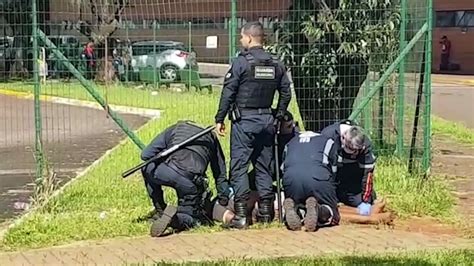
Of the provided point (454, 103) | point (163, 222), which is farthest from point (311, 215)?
point (454, 103)

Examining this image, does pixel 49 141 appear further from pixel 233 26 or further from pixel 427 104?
pixel 427 104

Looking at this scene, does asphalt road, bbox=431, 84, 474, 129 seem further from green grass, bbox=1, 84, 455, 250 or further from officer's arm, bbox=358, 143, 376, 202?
officer's arm, bbox=358, 143, 376, 202

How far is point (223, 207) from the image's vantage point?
28.1ft

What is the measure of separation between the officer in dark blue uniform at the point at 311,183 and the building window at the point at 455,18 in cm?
3806

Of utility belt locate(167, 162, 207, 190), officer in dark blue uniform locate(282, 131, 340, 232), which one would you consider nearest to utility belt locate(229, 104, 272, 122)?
officer in dark blue uniform locate(282, 131, 340, 232)

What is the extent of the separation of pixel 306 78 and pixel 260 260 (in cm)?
425

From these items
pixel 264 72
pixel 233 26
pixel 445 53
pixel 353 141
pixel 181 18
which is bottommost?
pixel 353 141

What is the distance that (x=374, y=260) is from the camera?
7.09 m

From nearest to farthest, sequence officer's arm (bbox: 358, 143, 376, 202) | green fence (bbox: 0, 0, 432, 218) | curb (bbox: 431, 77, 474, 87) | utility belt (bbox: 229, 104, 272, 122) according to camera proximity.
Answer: utility belt (bbox: 229, 104, 272, 122) < officer's arm (bbox: 358, 143, 376, 202) < green fence (bbox: 0, 0, 432, 218) < curb (bbox: 431, 77, 474, 87)

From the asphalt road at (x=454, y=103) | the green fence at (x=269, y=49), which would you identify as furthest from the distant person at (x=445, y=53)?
the green fence at (x=269, y=49)

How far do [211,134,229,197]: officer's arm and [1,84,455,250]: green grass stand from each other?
0.38m

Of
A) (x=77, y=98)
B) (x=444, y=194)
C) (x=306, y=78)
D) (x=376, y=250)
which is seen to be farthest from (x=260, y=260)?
(x=77, y=98)

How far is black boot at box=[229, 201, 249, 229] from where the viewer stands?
8.35 metres

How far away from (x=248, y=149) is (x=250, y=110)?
37 cm
